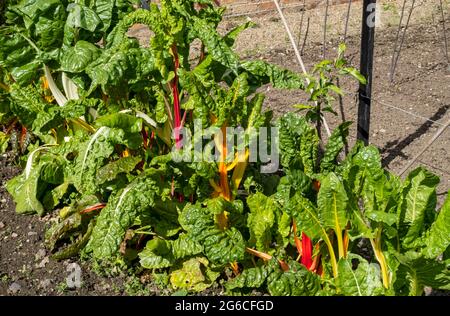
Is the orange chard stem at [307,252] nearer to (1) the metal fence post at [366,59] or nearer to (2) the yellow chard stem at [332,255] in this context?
(2) the yellow chard stem at [332,255]

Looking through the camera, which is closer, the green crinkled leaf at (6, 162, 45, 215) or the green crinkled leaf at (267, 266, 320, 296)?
the green crinkled leaf at (267, 266, 320, 296)

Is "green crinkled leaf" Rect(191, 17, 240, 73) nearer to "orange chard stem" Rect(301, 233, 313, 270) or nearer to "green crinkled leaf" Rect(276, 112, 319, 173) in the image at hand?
"green crinkled leaf" Rect(276, 112, 319, 173)

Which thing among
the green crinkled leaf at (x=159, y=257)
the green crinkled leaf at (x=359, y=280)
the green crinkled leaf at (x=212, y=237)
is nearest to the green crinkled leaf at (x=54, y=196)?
the green crinkled leaf at (x=159, y=257)

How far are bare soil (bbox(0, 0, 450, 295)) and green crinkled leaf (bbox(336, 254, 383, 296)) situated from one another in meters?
0.70

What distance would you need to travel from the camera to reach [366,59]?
124 inches

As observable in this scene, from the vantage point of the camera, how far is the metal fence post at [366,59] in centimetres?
306

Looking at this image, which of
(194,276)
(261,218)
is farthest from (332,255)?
(194,276)

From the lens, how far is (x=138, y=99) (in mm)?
3158

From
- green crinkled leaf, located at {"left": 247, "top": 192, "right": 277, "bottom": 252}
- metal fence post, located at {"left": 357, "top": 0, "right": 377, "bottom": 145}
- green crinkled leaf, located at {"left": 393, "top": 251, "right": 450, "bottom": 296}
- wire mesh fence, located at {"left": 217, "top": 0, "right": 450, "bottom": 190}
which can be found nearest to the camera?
green crinkled leaf, located at {"left": 393, "top": 251, "right": 450, "bottom": 296}

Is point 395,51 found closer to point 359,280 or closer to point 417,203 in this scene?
point 417,203

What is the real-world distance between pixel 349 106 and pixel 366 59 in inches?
46.4

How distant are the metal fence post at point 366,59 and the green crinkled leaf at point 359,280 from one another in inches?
39.5

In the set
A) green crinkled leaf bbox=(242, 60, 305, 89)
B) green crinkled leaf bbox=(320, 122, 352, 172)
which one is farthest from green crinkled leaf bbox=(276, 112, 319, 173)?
green crinkled leaf bbox=(242, 60, 305, 89)

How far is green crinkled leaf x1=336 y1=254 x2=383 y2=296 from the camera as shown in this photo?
2412mm
